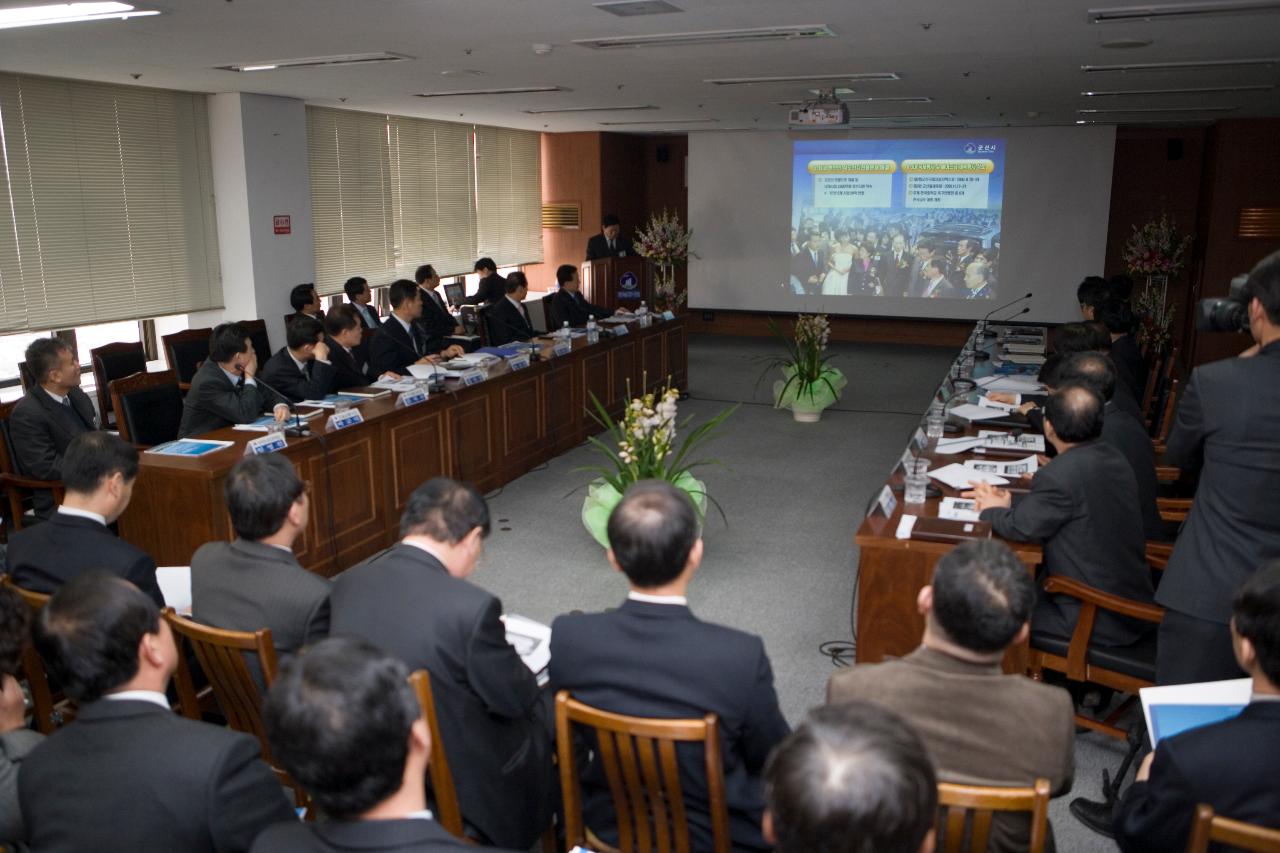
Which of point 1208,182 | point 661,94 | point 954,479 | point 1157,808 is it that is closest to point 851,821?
point 1157,808

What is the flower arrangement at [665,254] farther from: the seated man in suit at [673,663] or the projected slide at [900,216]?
the seated man in suit at [673,663]

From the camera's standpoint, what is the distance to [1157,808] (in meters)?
1.75

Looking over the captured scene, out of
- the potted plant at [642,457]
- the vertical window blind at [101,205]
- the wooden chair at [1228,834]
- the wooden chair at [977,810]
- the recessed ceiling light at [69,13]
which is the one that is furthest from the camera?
the vertical window blind at [101,205]

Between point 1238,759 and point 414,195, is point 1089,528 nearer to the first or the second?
point 1238,759

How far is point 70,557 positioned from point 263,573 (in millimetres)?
601

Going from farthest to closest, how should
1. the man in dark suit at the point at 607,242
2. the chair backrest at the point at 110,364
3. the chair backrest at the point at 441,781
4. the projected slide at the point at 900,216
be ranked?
the man in dark suit at the point at 607,242, the projected slide at the point at 900,216, the chair backrest at the point at 110,364, the chair backrest at the point at 441,781

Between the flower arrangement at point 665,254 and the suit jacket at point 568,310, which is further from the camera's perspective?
the flower arrangement at point 665,254

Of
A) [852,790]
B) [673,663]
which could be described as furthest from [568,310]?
[852,790]

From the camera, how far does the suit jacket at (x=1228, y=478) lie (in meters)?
A: 2.52

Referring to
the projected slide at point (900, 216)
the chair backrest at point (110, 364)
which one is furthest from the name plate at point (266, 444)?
the projected slide at point (900, 216)

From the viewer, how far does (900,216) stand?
466 inches

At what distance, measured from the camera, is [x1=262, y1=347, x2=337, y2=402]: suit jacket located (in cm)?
541

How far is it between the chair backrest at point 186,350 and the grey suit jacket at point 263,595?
4.51m

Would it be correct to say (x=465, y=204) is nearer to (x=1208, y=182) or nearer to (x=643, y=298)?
(x=643, y=298)
